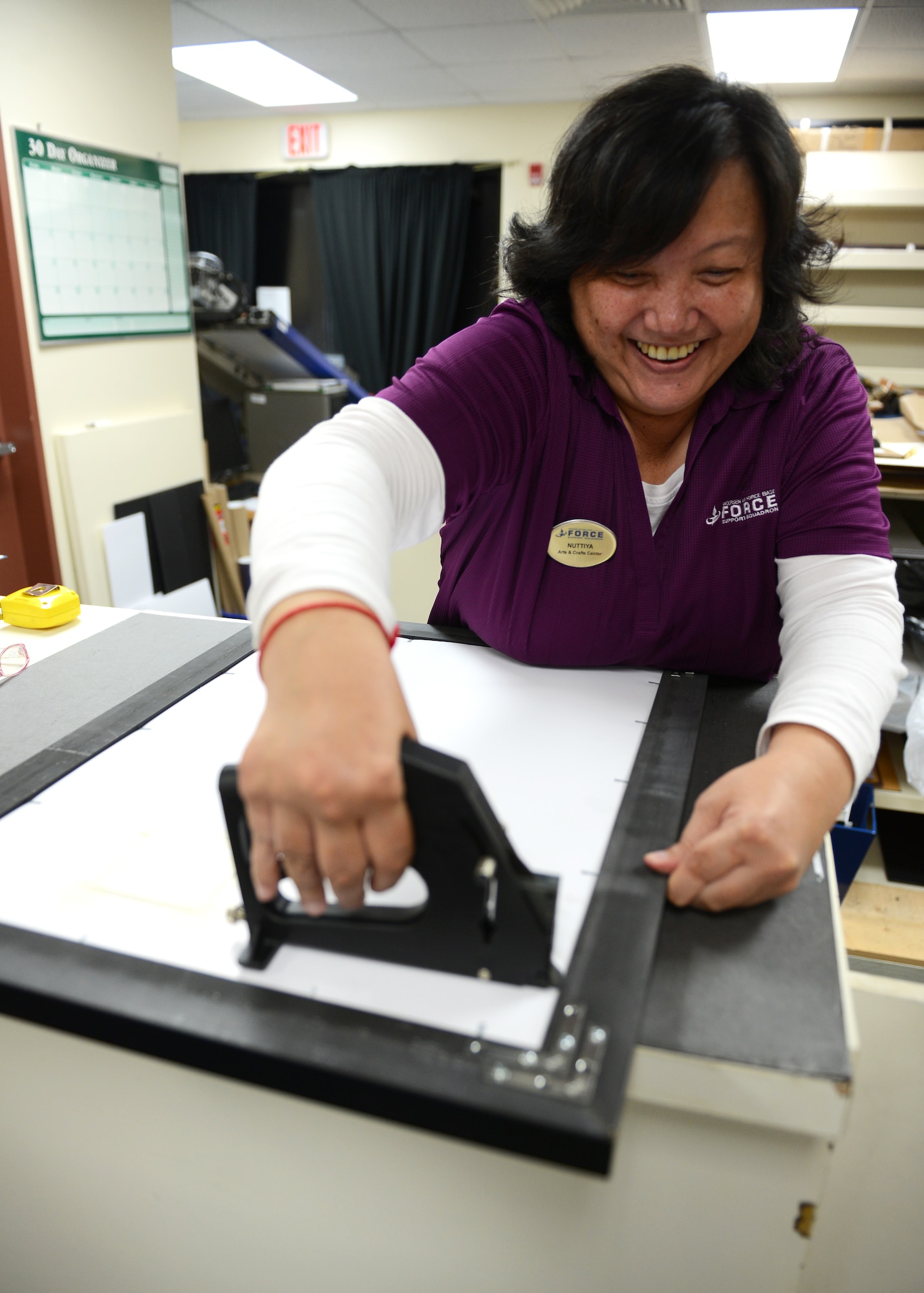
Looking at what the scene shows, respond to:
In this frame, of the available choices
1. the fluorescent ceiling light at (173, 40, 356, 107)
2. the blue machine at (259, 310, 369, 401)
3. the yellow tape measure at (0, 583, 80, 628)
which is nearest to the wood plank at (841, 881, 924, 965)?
the yellow tape measure at (0, 583, 80, 628)

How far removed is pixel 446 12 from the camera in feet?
10.6

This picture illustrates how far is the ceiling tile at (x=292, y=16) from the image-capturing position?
10.4 ft

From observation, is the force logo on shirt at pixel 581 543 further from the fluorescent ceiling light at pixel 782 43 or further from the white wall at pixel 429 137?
the white wall at pixel 429 137

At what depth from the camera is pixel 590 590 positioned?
0.96m

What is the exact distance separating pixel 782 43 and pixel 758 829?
13.4 ft

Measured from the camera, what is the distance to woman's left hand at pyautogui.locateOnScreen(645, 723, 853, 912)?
602mm

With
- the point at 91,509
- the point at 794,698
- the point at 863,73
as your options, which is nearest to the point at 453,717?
the point at 794,698

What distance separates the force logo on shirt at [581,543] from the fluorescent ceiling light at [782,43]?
3035 mm

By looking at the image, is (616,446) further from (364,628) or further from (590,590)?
(364,628)

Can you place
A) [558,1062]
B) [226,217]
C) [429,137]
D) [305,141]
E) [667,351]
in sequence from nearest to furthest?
[558,1062] < [667,351] < [429,137] < [305,141] < [226,217]

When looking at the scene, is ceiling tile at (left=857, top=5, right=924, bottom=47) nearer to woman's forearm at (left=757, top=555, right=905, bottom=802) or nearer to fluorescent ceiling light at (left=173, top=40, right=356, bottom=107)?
fluorescent ceiling light at (left=173, top=40, right=356, bottom=107)

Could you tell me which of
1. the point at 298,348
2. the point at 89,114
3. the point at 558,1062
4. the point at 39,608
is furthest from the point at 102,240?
the point at 558,1062

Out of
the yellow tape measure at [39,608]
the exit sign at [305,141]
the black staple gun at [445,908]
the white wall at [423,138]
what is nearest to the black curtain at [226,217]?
the white wall at [423,138]

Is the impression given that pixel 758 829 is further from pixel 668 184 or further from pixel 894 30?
pixel 894 30
